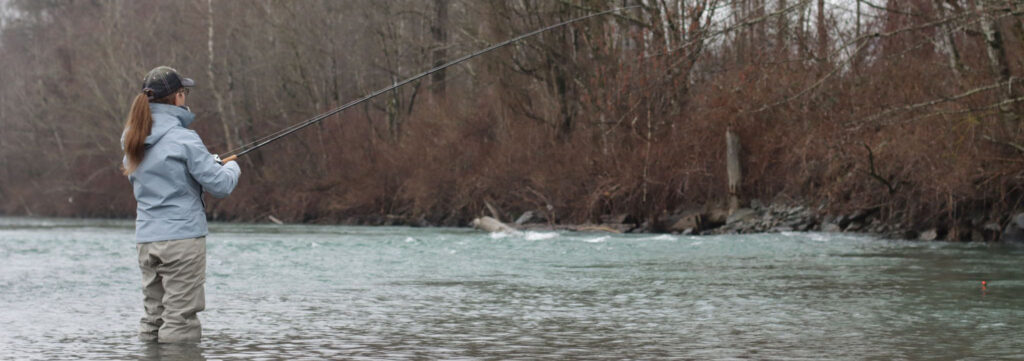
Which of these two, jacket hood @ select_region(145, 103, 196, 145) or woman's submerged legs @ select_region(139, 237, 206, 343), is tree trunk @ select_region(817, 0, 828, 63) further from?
woman's submerged legs @ select_region(139, 237, 206, 343)

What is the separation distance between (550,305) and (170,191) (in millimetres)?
3143

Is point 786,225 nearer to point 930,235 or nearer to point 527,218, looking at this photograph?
point 930,235

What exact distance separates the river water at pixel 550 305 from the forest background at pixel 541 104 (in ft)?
7.92

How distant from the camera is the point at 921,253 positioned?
13.9 m

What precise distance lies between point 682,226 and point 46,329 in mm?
16587

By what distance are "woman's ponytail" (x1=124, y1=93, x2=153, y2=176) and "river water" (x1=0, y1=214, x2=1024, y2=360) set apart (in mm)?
926

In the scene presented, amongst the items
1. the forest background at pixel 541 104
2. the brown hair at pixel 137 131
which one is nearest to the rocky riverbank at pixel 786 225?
the forest background at pixel 541 104

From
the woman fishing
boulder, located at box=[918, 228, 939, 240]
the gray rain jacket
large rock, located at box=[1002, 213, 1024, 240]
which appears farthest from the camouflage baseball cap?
boulder, located at box=[918, 228, 939, 240]

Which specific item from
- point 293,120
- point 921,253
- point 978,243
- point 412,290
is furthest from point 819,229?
point 293,120

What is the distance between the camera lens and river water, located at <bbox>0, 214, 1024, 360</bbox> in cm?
578

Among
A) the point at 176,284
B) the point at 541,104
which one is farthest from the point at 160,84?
the point at 541,104

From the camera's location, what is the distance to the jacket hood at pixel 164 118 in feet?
18.5

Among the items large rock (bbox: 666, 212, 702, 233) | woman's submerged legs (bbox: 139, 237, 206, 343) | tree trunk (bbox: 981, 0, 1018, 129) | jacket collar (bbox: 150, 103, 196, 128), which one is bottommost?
woman's submerged legs (bbox: 139, 237, 206, 343)

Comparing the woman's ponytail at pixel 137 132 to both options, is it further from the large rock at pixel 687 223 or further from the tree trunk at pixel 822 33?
the large rock at pixel 687 223
